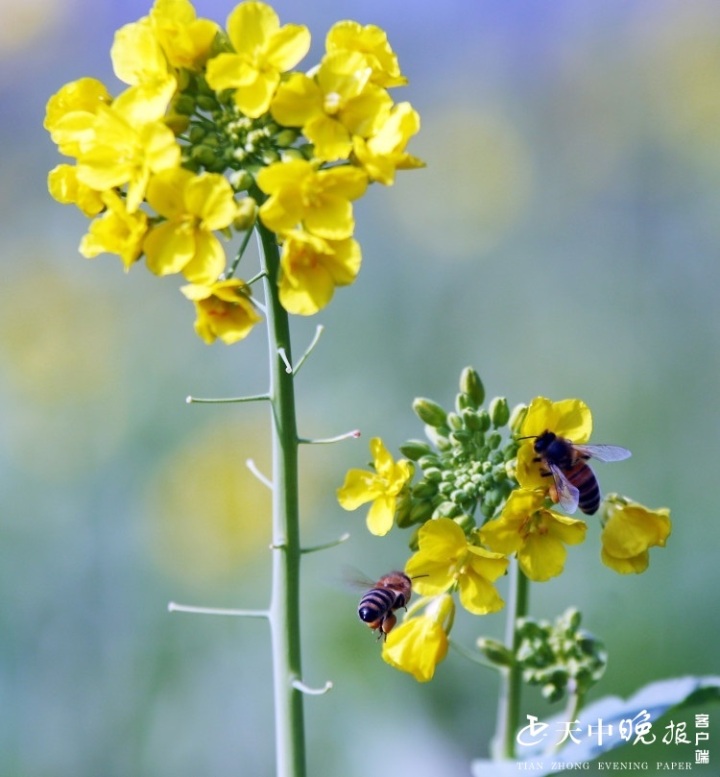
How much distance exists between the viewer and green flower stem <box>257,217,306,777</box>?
844 mm

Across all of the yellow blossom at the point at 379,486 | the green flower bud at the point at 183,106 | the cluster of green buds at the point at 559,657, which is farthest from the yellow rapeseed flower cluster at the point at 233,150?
the cluster of green buds at the point at 559,657

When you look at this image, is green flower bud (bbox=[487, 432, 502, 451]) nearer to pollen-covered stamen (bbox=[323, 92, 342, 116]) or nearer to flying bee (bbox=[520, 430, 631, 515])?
flying bee (bbox=[520, 430, 631, 515])

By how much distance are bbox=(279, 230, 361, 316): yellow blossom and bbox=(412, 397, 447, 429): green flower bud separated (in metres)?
0.22

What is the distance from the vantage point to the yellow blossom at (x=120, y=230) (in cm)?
80

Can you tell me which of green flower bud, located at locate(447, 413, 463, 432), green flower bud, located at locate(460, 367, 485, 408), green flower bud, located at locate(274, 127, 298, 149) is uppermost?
green flower bud, located at locate(274, 127, 298, 149)

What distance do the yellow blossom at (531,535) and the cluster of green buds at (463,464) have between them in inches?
2.3

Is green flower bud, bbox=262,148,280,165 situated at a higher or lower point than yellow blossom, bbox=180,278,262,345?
higher

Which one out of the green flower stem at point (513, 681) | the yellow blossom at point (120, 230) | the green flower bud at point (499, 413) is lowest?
the green flower stem at point (513, 681)

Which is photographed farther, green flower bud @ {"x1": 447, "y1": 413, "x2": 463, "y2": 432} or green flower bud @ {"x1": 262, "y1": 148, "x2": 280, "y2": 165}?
green flower bud @ {"x1": 447, "y1": 413, "x2": 463, "y2": 432}

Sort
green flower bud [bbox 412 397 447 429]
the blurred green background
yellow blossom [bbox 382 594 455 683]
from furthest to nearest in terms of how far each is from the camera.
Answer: the blurred green background → green flower bud [bbox 412 397 447 429] → yellow blossom [bbox 382 594 455 683]

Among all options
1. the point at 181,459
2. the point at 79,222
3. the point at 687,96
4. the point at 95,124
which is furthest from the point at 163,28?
the point at 687,96

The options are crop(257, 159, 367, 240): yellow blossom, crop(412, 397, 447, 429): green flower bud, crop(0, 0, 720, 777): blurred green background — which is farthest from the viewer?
crop(0, 0, 720, 777): blurred green background

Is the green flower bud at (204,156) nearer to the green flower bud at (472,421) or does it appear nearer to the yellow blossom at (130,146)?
the yellow blossom at (130,146)

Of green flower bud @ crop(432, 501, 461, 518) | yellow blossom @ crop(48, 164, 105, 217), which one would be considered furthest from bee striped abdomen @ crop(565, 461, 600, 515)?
yellow blossom @ crop(48, 164, 105, 217)
